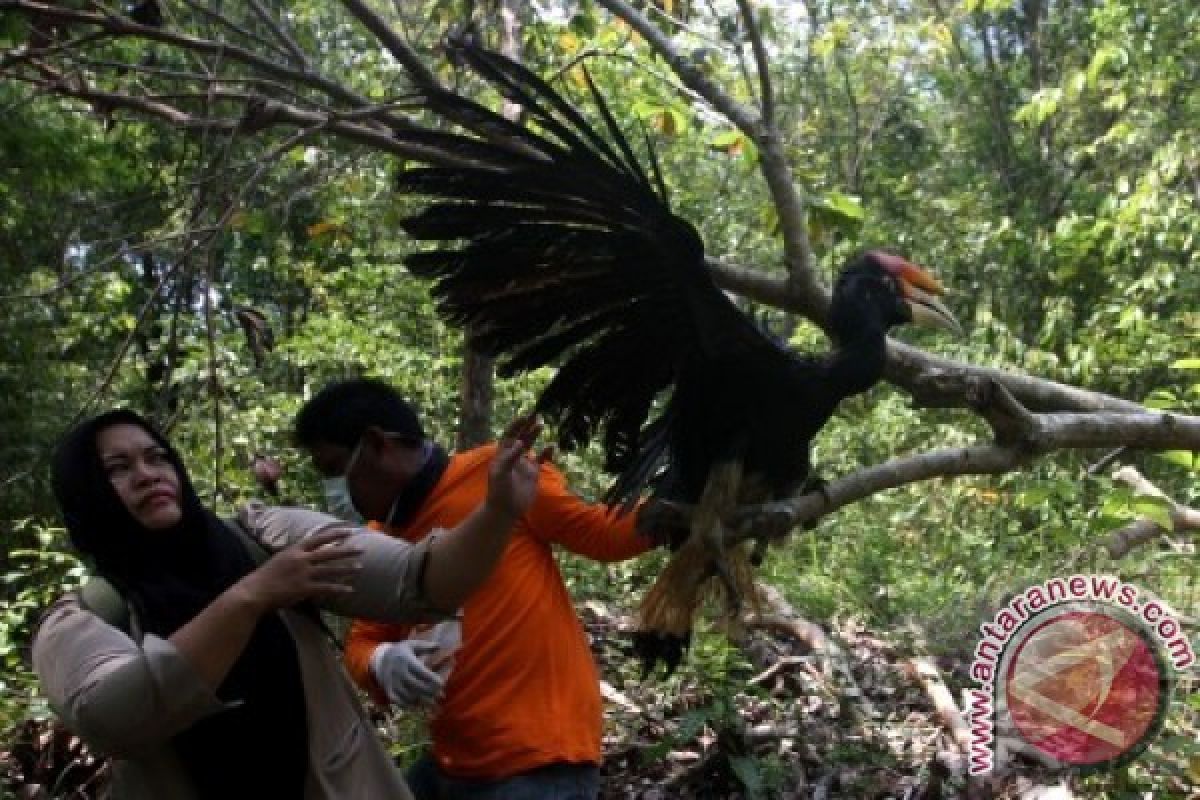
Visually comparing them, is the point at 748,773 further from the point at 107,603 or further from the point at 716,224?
the point at 716,224

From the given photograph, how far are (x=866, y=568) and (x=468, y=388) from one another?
2.65 metres

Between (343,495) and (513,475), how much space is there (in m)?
0.63

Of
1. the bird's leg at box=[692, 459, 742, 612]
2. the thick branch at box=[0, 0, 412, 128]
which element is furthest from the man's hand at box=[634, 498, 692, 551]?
the thick branch at box=[0, 0, 412, 128]

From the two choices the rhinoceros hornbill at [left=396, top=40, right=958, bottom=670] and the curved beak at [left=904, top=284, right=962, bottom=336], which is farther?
the curved beak at [left=904, top=284, right=962, bottom=336]

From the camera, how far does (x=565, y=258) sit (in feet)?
6.94

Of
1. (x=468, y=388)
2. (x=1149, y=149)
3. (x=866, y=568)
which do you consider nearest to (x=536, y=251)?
(x=468, y=388)

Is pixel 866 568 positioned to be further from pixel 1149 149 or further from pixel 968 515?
pixel 1149 149

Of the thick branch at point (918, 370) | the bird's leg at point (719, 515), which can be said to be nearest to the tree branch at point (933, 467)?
the bird's leg at point (719, 515)

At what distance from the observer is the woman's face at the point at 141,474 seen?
62.0 inches

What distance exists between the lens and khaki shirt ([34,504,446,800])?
1.32m

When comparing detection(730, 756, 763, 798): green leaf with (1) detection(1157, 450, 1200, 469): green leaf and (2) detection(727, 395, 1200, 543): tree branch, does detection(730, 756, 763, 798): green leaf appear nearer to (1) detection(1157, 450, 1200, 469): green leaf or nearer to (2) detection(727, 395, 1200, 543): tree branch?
(2) detection(727, 395, 1200, 543): tree branch

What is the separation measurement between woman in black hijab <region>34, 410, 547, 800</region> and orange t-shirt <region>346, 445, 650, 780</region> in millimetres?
262

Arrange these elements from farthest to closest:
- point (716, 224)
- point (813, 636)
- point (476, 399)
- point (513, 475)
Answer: point (716, 224) → point (813, 636) → point (476, 399) → point (513, 475)

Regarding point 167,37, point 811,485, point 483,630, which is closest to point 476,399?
point 167,37
